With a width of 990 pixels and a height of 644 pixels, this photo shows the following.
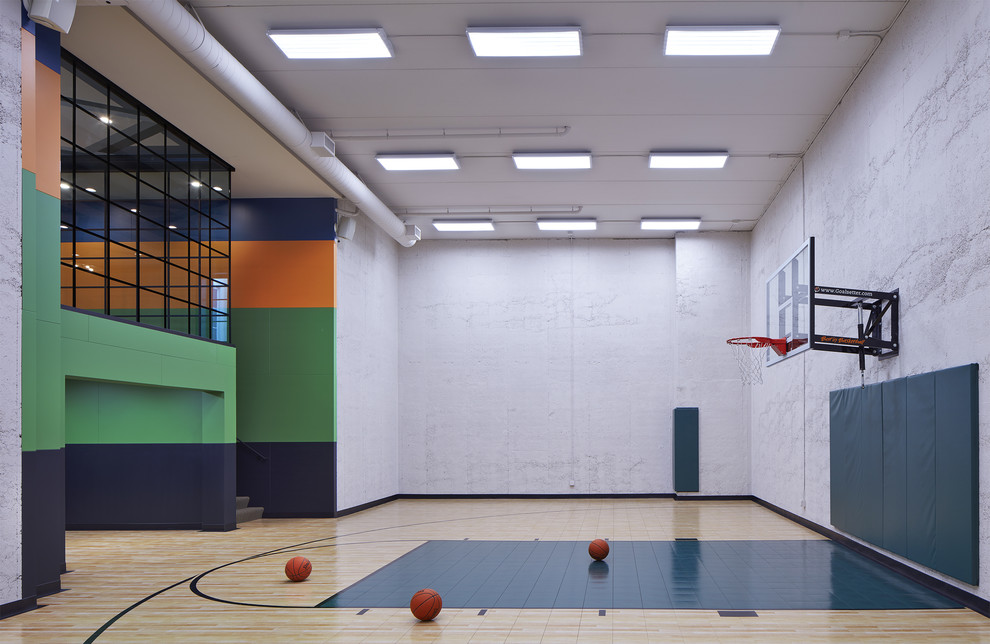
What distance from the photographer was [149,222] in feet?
48.5

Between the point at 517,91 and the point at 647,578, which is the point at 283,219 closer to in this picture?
the point at 517,91

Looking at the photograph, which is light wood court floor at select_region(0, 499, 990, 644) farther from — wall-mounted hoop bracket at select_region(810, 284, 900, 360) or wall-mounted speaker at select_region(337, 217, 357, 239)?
wall-mounted speaker at select_region(337, 217, 357, 239)

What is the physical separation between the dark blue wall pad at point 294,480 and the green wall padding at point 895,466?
901cm

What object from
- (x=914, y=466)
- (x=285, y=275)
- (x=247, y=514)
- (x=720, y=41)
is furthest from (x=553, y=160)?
(x=247, y=514)

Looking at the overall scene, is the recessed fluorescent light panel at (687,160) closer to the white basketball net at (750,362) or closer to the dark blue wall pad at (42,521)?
the white basketball net at (750,362)

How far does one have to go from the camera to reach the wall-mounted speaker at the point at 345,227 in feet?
51.5

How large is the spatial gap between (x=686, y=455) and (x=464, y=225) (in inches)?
261

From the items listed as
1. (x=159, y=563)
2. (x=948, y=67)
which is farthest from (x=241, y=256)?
(x=948, y=67)

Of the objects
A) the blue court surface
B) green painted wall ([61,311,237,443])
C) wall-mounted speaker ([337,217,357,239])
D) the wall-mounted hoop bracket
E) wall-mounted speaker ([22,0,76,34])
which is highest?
wall-mounted speaker ([22,0,76,34])

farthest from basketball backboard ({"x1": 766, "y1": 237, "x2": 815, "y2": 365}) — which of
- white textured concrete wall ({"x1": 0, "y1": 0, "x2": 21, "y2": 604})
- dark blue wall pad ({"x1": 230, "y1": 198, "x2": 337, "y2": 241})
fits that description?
white textured concrete wall ({"x1": 0, "y1": 0, "x2": 21, "y2": 604})

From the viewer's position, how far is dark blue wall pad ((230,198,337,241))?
15602 millimetres

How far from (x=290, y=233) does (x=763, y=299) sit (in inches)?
352

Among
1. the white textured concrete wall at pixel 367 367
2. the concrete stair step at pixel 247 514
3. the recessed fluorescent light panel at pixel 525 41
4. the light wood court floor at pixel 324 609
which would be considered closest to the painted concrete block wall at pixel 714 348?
the light wood court floor at pixel 324 609

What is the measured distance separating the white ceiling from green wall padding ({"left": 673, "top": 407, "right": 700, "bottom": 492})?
5100 millimetres
